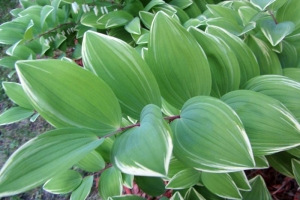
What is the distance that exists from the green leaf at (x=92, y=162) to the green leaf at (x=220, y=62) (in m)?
0.33

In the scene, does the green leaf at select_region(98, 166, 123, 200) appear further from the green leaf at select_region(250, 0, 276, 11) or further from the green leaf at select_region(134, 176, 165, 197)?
the green leaf at select_region(250, 0, 276, 11)

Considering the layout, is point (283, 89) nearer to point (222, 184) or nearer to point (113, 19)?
point (222, 184)

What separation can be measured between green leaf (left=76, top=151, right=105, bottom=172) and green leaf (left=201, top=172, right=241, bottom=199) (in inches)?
10.1

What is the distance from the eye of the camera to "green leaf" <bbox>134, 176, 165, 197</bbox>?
80cm

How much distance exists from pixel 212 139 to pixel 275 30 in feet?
1.29

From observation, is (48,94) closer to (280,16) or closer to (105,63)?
(105,63)

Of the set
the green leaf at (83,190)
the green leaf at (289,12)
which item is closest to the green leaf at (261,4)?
the green leaf at (289,12)

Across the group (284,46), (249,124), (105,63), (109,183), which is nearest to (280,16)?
(284,46)

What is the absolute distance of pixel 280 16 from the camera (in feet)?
2.39

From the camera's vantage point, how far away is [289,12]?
→ 0.72m

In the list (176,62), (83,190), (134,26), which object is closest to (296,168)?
(176,62)

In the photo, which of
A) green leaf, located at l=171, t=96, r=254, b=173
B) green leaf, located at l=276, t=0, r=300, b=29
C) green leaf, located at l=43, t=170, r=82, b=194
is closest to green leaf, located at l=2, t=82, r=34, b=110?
green leaf, located at l=43, t=170, r=82, b=194

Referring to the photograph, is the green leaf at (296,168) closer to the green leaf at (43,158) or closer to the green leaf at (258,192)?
the green leaf at (258,192)

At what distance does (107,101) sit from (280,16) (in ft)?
1.72
